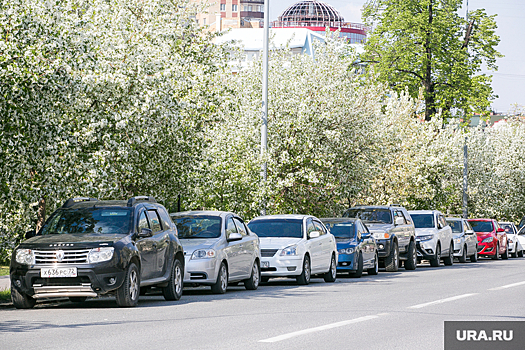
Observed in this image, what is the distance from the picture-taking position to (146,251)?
13891mm

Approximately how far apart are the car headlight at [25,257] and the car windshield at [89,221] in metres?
0.82

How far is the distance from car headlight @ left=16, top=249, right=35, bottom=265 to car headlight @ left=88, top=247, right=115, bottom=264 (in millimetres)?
889

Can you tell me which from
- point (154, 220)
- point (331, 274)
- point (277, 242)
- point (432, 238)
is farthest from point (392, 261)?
point (154, 220)

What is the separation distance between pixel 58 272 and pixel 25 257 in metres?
0.63

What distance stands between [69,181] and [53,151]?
1.10 meters

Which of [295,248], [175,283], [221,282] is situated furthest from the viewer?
[295,248]

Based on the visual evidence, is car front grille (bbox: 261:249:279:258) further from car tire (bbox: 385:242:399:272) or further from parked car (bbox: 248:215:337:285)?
car tire (bbox: 385:242:399:272)

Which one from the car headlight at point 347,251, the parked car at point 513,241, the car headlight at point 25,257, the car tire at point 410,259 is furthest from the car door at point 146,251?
the parked car at point 513,241

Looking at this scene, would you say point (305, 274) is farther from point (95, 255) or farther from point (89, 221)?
point (95, 255)

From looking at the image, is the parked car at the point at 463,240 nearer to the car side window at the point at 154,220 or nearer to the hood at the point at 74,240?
the car side window at the point at 154,220

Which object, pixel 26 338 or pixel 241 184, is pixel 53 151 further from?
pixel 241 184

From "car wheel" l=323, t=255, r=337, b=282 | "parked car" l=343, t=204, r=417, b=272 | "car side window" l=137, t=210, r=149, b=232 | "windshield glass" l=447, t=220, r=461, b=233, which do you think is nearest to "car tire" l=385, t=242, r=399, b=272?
"parked car" l=343, t=204, r=417, b=272

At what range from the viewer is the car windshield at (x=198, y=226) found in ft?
55.3

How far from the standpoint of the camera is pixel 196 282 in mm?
16172
